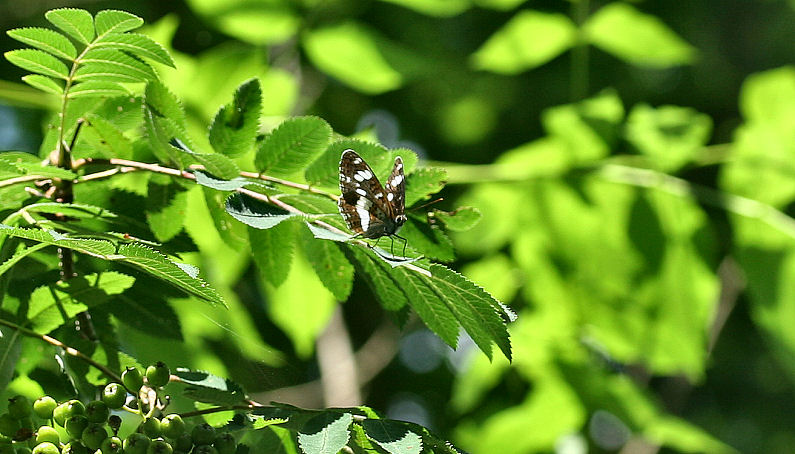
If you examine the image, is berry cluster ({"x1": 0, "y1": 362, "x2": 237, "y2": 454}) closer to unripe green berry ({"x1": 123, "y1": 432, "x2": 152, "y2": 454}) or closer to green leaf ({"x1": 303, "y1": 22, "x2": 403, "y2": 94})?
unripe green berry ({"x1": 123, "y1": 432, "x2": 152, "y2": 454})

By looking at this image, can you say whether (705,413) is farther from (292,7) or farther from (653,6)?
(292,7)

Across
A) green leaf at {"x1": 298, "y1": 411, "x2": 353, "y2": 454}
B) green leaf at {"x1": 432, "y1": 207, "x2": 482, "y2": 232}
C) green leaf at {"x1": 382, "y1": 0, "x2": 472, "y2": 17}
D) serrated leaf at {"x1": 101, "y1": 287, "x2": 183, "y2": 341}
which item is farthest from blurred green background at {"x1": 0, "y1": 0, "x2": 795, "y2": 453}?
green leaf at {"x1": 298, "y1": 411, "x2": 353, "y2": 454}

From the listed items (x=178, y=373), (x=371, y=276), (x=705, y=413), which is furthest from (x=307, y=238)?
(x=705, y=413)

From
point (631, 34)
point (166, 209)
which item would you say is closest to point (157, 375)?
point (166, 209)

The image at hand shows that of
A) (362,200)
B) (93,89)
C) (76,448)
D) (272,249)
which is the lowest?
(76,448)

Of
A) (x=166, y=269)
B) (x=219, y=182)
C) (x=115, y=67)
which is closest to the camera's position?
(x=166, y=269)

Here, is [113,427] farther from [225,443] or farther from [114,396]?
[225,443]

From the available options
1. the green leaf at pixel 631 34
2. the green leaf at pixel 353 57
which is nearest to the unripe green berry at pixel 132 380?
the green leaf at pixel 353 57
